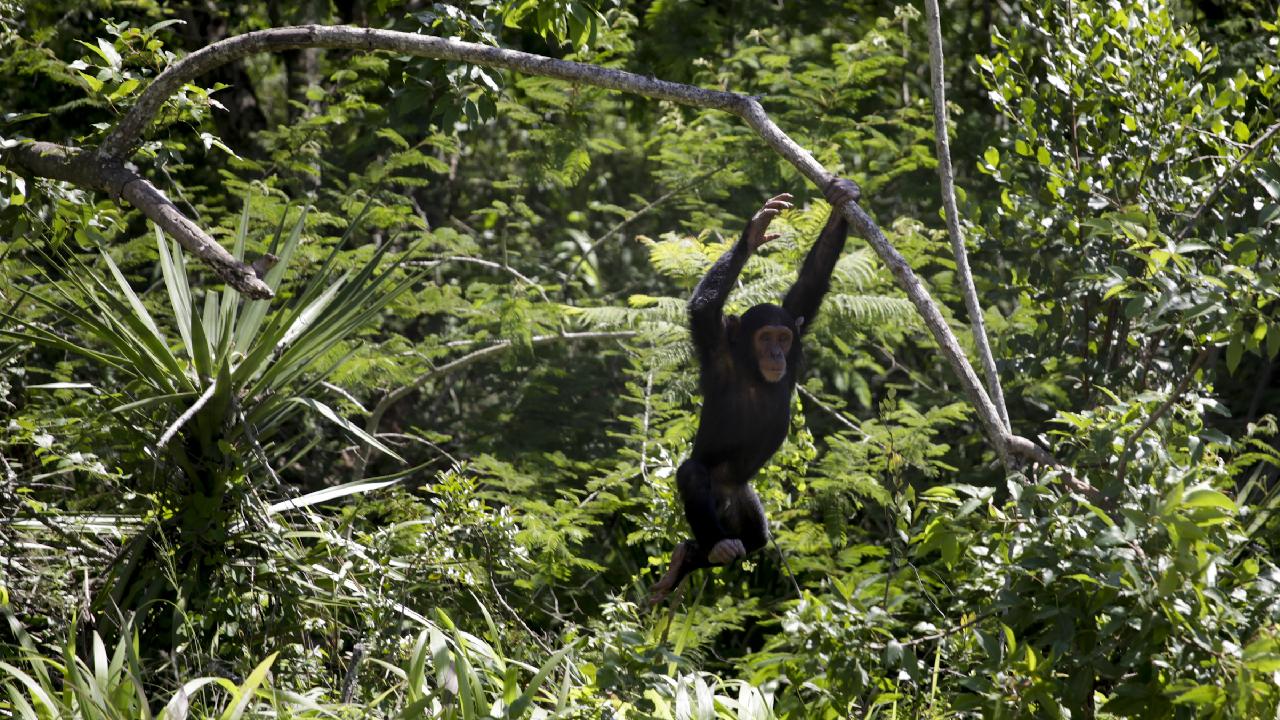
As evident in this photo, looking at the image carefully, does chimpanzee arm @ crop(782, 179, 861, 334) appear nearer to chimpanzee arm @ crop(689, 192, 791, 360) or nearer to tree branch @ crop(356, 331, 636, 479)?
chimpanzee arm @ crop(689, 192, 791, 360)

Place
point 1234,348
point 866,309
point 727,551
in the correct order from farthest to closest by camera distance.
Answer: point 866,309
point 727,551
point 1234,348

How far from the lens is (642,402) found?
234 inches

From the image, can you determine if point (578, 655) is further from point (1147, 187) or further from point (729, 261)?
point (1147, 187)

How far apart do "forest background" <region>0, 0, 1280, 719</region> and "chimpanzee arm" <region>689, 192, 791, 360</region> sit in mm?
770

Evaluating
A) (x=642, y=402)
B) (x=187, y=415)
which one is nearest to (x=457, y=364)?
(x=642, y=402)

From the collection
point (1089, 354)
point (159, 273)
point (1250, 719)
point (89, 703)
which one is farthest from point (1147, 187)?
point (159, 273)

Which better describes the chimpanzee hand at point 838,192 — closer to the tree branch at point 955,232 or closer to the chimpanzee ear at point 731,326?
the tree branch at point 955,232

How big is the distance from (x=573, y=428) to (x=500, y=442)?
0.45 metres

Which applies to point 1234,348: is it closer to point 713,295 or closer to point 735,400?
point 713,295

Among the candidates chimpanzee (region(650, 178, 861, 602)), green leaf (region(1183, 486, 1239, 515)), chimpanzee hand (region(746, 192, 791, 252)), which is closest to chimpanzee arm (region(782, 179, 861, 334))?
chimpanzee (region(650, 178, 861, 602))

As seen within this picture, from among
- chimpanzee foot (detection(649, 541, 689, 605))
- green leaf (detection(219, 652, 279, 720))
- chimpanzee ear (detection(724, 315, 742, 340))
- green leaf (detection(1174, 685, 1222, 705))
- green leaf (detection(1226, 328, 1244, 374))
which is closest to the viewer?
green leaf (detection(1174, 685, 1222, 705))

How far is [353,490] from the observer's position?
479cm

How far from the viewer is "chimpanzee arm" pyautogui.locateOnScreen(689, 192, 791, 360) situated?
412cm

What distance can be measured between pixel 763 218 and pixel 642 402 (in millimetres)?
2013
